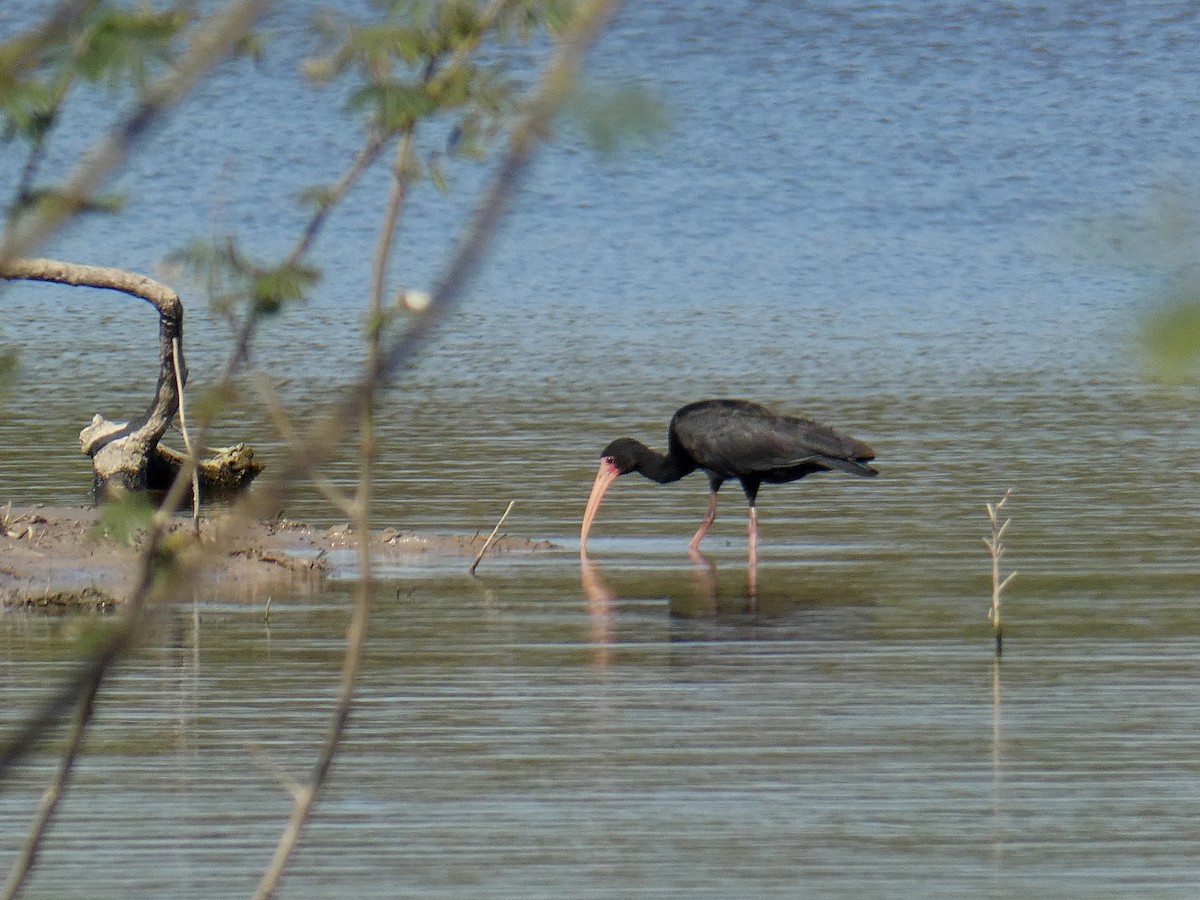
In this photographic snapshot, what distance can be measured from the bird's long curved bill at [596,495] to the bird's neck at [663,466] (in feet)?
1.03

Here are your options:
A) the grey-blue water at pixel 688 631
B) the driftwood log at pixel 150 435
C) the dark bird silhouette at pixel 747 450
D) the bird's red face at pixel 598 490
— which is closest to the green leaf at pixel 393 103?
the grey-blue water at pixel 688 631

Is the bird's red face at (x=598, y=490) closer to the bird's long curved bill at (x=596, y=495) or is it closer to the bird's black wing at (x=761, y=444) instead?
the bird's long curved bill at (x=596, y=495)

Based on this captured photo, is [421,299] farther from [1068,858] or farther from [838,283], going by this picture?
[838,283]

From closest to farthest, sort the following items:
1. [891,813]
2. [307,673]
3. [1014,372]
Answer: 1. [891,813]
2. [307,673]
3. [1014,372]

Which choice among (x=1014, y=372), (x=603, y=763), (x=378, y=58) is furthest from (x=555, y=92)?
(x=1014, y=372)

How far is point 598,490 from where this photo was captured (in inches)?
621

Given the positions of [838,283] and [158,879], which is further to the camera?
[838,283]

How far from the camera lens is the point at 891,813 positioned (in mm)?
7742

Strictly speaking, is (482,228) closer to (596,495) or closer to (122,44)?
(122,44)

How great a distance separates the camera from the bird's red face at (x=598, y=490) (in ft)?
48.1

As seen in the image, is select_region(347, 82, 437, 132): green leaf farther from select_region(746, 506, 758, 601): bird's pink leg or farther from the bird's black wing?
the bird's black wing

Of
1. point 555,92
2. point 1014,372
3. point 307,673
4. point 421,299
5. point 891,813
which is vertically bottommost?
point 1014,372

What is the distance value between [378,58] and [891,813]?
4846 mm

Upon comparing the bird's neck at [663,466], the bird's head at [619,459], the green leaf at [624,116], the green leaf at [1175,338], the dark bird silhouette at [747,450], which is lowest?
the bird's neck at [663,466]
